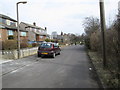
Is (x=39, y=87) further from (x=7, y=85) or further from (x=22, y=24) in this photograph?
(x=22, y=24)

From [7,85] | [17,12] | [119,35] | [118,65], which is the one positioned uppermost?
[17,12]

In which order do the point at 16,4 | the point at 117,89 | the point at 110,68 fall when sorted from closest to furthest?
the point at 117,89 < the point at 110,68 < the point at 16,4

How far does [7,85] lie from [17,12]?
10314 mm

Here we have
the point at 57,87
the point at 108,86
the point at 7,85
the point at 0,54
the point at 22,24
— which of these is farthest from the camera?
the point at 22,24

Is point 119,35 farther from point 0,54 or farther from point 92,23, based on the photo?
point 92,23

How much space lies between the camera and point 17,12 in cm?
1452

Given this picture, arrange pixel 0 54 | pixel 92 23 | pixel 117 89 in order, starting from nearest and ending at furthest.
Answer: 1. pixel 117 89
2. pixel 0 54
3. pixel 92 23

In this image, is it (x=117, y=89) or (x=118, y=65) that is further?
(x=118, y=65)

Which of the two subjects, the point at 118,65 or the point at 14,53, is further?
the point at 14,53

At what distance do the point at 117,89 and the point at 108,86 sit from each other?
1.38 feet

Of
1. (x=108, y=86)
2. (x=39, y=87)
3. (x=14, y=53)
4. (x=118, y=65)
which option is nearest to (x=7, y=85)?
(x=39, y=87)

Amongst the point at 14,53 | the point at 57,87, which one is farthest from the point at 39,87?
the point at 14,53

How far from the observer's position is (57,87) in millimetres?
5469

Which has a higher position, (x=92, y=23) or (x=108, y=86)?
(x=92, y=23)
